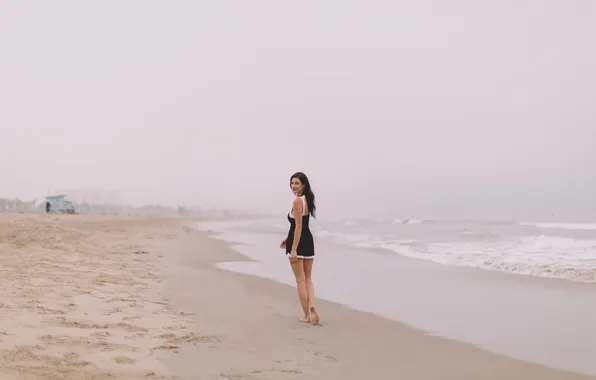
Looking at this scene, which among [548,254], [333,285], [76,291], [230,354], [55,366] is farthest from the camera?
[548,254]

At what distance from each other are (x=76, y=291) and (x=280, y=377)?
4.67 meters

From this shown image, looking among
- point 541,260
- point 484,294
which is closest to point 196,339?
point 484,294

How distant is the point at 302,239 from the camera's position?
648 cm

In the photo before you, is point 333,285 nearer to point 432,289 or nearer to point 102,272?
point 432,289

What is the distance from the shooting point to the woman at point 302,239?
638cm

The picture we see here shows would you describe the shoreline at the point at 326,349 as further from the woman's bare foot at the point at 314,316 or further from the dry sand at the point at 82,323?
the dry sand at the point at 82,323

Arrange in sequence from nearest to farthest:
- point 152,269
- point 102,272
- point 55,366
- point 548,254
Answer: point 55,366 → point 102,272 → point 152,269 → point 548,254

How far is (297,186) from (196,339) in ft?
8.33

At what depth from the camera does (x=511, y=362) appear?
4.71 metres

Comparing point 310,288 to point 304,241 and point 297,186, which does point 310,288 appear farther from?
point 297,186

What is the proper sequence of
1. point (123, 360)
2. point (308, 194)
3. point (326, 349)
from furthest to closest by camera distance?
1. point (308, 194)
2. point (326, 349)
3. point (123, 360)

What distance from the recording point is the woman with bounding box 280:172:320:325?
6378mm

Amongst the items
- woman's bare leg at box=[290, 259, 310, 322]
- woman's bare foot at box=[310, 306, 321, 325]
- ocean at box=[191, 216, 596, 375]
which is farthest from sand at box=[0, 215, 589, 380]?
ocean at box=[191, 216, 596, 375]

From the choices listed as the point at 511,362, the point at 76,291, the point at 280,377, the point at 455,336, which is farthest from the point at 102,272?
the point at 511,362
